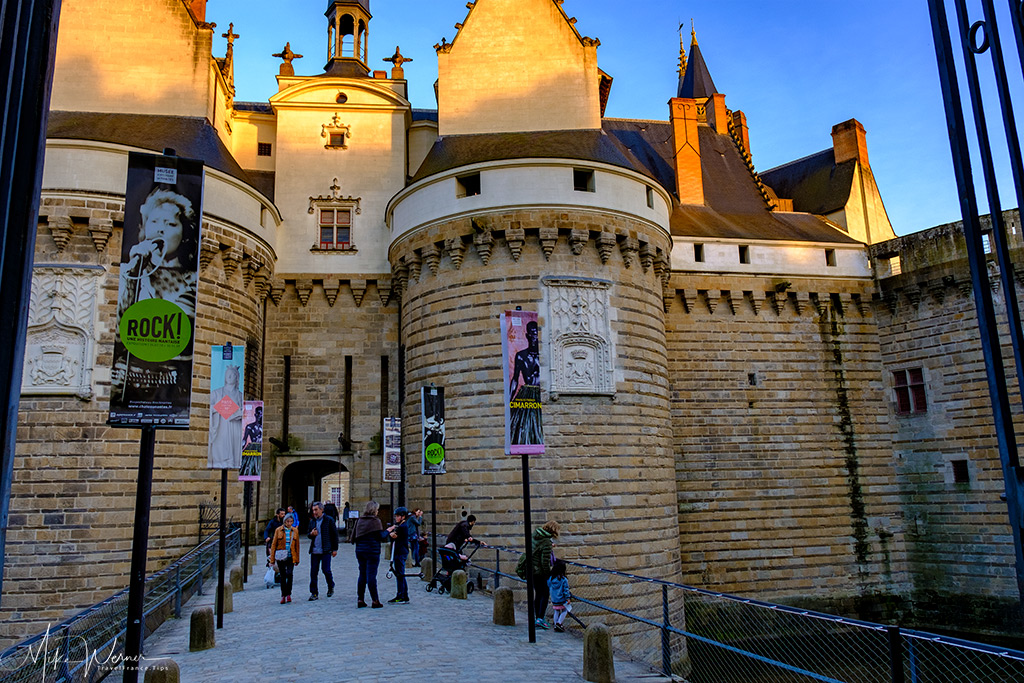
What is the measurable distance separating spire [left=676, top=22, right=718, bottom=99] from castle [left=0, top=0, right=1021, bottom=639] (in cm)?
524

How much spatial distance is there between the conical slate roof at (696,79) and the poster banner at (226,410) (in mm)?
23823

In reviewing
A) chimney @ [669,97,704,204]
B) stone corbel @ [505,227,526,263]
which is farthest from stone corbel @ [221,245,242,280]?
chimney @ [669,97,704,204]

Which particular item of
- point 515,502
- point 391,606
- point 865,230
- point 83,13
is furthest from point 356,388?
point 865,230

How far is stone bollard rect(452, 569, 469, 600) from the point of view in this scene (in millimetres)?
12602

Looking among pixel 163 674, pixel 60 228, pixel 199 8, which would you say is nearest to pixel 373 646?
pixel 163 674

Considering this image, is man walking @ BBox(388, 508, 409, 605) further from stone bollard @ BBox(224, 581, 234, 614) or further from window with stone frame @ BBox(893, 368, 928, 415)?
window with stone frame @ BBox(893, 368, 928, 415)

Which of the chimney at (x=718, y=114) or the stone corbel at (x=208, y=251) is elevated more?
the chimney at (x=718, y=114)

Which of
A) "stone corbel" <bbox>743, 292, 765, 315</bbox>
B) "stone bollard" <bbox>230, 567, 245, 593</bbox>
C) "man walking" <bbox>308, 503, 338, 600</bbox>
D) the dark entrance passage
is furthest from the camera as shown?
"stone corbel" <bbox>743, 292, 765, 315</bbox>

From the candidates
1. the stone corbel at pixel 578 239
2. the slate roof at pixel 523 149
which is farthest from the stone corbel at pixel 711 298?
the stone corbel at pixel 578 239

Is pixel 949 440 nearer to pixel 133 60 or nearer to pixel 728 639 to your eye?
pixel 728 639

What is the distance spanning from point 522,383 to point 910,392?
17023 millimetres

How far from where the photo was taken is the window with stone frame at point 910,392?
2234 cm

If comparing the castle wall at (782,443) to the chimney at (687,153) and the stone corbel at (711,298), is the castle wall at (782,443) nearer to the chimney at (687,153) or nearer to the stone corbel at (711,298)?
the stone corbel at (711,298)

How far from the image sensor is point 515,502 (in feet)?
54.2
